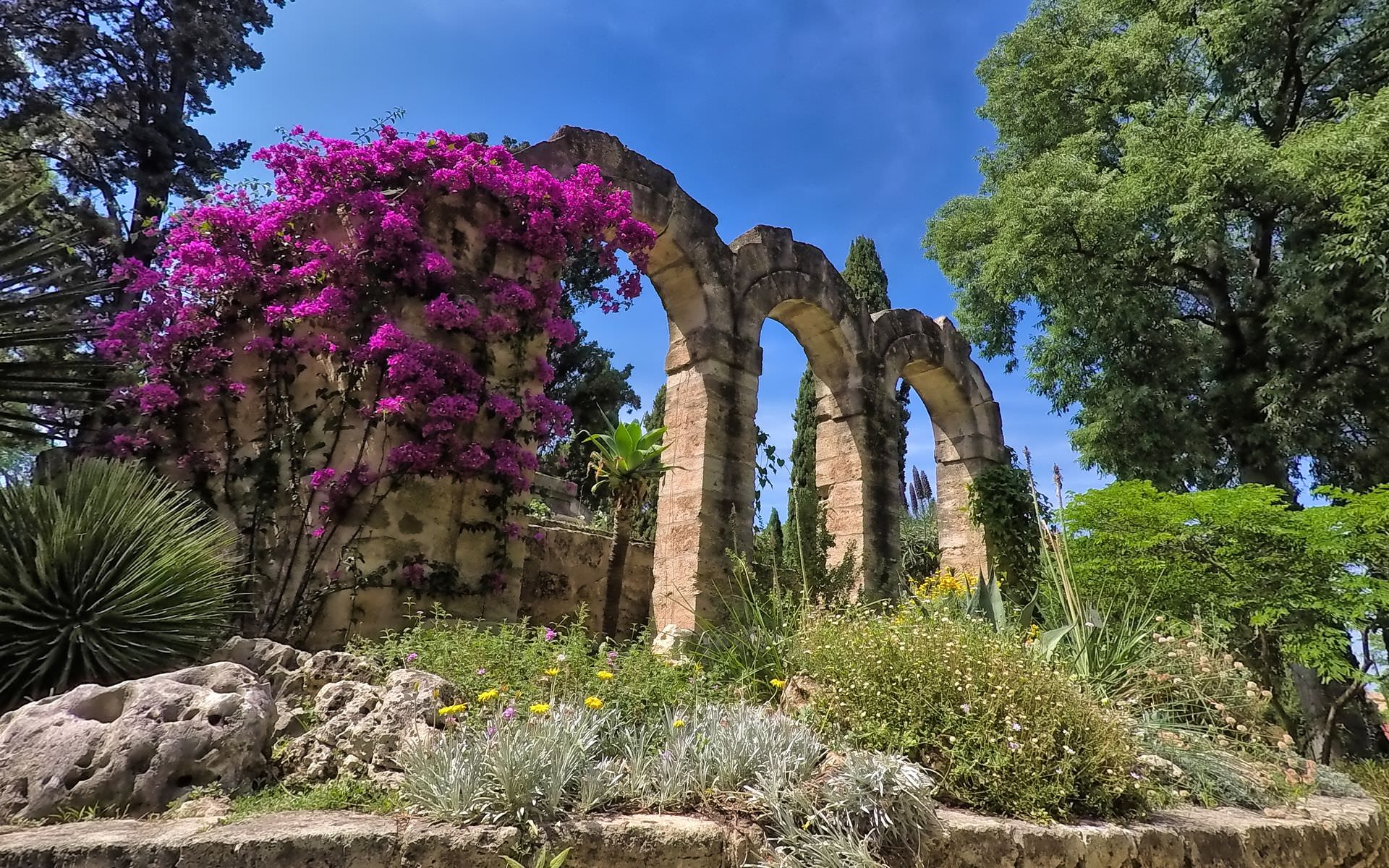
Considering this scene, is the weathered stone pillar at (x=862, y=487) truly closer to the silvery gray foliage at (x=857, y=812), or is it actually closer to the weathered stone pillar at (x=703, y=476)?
the weathered stone pillar at (x=703, y=476)

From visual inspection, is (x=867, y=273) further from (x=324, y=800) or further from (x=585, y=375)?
(x=324, y=800)

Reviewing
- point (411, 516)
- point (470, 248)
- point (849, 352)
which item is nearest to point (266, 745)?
point (411, 516)

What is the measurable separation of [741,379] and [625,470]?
2326 millimetres

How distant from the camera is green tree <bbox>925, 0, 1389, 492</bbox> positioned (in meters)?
9.73

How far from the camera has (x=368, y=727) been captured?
2678 mm

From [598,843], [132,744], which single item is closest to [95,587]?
[132,744]

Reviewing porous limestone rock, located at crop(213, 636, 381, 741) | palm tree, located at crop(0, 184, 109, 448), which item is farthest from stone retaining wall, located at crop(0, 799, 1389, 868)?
palm tree, located at crop(0, 184, 109, 448)

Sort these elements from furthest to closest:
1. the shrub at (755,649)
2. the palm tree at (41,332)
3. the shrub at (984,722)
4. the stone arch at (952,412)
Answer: the stone arch at (952,412) < the palm tree at (41,332) < the shrub at (755,649) < the shrub at (984,722)

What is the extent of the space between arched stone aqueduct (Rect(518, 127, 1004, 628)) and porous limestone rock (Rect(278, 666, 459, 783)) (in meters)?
3.69

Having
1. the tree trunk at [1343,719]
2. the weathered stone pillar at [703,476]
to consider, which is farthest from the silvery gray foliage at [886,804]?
the tree trunk at [1343,719]

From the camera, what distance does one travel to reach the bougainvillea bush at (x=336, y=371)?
4.93 meters

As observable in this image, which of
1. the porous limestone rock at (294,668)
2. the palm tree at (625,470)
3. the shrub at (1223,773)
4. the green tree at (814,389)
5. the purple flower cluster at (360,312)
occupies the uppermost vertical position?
the green tree at (814,389)

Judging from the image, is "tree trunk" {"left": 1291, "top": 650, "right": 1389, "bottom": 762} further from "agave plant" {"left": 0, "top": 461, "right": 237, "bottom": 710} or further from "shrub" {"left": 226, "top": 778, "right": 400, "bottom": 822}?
"agave plant" {"left": 0, "top": 461, "right": 237, "bottom": 710}

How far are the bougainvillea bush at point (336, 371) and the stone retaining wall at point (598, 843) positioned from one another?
114 inches
